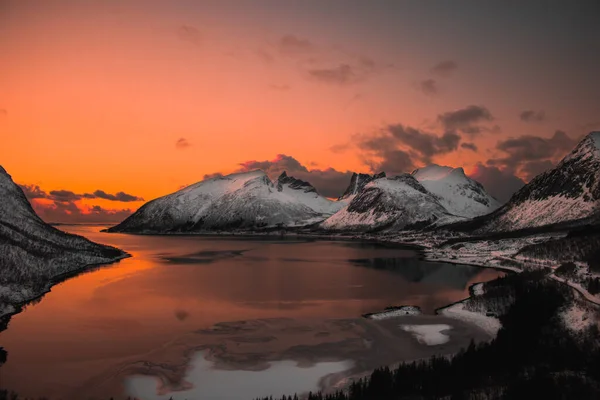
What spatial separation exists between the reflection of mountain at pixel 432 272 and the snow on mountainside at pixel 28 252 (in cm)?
6366

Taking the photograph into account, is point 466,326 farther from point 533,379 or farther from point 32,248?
point 32,248

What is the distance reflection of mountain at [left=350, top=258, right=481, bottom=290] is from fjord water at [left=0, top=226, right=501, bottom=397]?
0.22 m

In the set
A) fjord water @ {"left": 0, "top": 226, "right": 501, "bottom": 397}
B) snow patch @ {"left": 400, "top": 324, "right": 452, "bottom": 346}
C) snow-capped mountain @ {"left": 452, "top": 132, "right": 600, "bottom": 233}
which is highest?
snow-capped mountain @ {"left": 452, "top": 132, "right": 600, "bottom": 233}

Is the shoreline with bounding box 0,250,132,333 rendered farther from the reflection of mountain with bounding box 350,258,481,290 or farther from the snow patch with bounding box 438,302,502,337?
the reflection of mountain with bounding box 350,258,481,290

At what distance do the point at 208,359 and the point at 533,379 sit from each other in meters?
23.1

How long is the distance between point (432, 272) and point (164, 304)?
196 feet

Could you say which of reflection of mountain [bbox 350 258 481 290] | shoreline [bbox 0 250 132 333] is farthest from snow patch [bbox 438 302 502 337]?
shoreline [bbox 0 250 132 333]

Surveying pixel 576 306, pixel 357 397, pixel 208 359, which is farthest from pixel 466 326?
pixel 208 359

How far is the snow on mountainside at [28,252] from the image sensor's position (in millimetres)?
55406

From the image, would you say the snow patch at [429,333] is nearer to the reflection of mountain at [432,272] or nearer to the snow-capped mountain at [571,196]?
the reflection of mountain at [432,272]

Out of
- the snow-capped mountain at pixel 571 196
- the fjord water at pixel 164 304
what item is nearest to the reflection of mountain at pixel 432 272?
the fjord water at pixel 164 304

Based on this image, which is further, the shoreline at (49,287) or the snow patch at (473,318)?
the shoreline at (49,287)

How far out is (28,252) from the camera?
7012 centimetres

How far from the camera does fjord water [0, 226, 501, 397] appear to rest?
31292 millimetres
